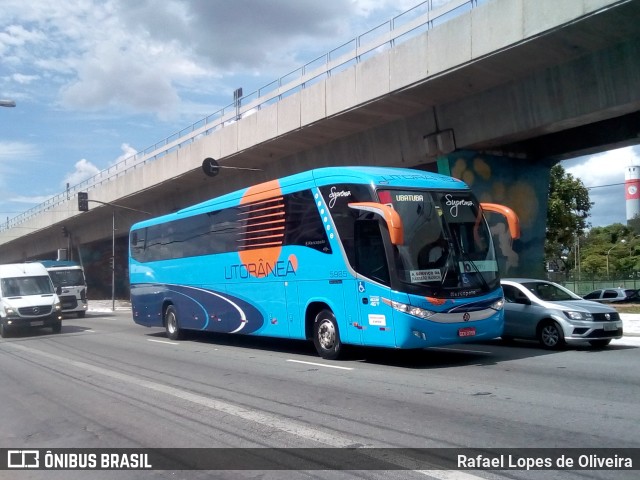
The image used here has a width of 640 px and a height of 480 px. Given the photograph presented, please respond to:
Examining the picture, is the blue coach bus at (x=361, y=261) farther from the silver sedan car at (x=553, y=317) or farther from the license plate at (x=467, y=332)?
the silver sedan car at (x=553, y=317)

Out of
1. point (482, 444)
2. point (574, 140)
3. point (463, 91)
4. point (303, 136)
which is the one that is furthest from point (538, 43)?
point (482, 444)

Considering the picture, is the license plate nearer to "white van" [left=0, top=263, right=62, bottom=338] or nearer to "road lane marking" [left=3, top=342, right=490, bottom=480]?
"road lane marking" [left=3, top=342, right=490, bottom=480]

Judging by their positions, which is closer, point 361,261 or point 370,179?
point 370,179

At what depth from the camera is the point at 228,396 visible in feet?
33.3

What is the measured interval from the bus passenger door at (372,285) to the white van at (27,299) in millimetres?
15331

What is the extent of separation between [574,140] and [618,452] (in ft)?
61.6

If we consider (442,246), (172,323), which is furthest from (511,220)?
(172,323)

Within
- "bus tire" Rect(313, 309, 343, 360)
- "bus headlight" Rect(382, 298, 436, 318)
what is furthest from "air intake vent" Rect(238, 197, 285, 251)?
"bus headlight" Rect(382, 298, 436, 318)

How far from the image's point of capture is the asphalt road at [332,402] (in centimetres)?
714

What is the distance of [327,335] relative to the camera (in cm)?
1374

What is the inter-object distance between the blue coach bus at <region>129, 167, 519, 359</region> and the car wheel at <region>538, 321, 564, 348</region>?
2.20 metres

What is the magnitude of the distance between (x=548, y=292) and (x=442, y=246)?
439cm

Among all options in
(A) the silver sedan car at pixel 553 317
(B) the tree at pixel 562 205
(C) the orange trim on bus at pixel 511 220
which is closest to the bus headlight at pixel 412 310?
(C) the orange trim on bus at pixel 511 220

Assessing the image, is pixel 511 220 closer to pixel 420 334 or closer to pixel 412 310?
pixel 412 310
